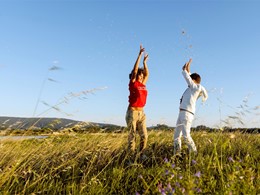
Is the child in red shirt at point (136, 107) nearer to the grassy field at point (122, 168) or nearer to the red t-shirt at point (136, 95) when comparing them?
the red t-shirt at point (136, 95)

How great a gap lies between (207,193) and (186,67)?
153 inches

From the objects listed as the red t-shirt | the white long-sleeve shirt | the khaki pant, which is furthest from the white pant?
the red t-shirt

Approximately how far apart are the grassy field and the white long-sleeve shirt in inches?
24.7

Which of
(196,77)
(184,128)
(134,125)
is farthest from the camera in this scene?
(196,77)

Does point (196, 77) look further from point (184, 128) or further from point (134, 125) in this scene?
point (134, 125)

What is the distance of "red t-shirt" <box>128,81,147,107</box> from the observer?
6.79 metres

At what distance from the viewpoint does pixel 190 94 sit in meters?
6.59

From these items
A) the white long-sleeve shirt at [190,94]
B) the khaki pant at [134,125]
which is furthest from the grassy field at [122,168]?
the white long-sleeve shirt at [190,94]

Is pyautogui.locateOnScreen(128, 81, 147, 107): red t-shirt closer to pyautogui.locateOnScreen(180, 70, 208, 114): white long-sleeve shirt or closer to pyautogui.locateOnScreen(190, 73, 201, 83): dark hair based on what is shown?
pyautogui.locateOnScreen(180, 70, 208, 114): white long-sleeve shirt

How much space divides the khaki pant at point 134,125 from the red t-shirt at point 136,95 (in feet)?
0.55

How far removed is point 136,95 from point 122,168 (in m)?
2.12

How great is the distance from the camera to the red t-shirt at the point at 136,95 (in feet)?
22.3

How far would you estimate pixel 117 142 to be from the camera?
283 inches

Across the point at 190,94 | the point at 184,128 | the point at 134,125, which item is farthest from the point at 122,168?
the point at 190,94
